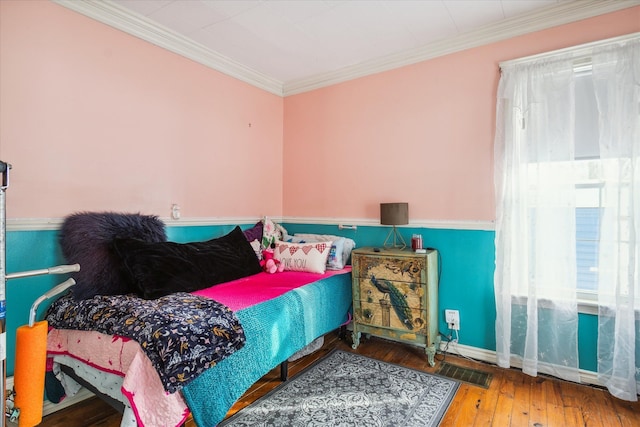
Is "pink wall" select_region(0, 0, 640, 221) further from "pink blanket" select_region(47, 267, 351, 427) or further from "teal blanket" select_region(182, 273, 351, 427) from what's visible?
"teal blanket" select_region(182, 273, 351, 427)

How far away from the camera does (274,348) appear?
207cm

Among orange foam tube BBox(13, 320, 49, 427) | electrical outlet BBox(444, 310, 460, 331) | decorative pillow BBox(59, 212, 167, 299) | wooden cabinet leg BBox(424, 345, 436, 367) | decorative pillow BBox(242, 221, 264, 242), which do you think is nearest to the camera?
orange foam tube BBox(13, 320, 49, 427)

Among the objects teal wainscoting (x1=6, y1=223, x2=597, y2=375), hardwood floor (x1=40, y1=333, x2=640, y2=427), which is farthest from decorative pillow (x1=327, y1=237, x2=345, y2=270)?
hardwood floor (x1=40, y1=333, x2=640, y2=427)

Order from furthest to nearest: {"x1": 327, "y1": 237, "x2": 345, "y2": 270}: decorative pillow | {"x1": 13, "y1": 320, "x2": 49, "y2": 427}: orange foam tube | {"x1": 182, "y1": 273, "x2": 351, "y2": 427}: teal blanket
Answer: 1. {"x1": 327, "y1": 237, "x2": 345, "y2": 270}: decorative pillow
2. {"x1": 182, "y1": 273, "x2": 351, "y2": 427}: teal blanket
3. {"x1": 13, "y1": 320, "x2": 49, "y2": 427}: orange foam tube

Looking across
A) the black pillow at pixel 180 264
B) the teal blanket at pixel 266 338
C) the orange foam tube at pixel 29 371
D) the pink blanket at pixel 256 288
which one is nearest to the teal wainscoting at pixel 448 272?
the black pillow at pixel 180 264

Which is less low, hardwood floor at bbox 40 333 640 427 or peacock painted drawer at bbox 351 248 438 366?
peacock painted drawer at bbox 351 248 438 366

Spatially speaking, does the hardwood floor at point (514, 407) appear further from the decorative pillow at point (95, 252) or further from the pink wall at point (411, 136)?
the pink wall at point (411, 136)

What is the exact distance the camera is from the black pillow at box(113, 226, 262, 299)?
6.97 ft

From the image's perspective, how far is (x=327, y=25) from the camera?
103 inches

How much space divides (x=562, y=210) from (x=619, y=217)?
11.6 inches

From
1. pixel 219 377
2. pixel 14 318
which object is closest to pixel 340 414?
pixel 219 377

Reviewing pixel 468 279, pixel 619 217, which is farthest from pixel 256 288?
pixel 619 217

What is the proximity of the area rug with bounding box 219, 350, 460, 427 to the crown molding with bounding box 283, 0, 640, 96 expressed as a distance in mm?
2559

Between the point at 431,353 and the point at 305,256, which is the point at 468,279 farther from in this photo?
the point at 305,256
